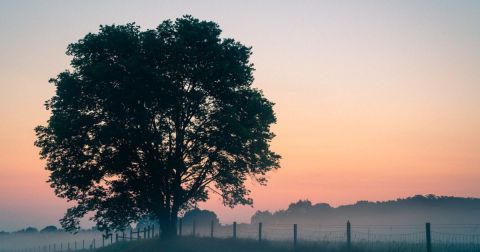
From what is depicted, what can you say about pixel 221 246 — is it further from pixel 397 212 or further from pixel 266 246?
pixel 397 212

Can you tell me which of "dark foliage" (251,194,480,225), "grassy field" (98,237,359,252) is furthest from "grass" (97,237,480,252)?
"dark foliage" (251,194,480,225)

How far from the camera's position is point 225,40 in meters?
36.8

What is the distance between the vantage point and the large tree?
3456 centimetres

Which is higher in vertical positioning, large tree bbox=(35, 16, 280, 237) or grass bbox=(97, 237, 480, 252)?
large tree bbox=(35, 16, 280, 237)

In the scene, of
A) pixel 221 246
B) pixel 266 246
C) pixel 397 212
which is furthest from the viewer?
pixel 397 212

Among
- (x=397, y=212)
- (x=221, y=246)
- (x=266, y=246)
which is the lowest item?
(x=397, y=212)

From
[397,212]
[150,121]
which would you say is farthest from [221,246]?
[397,212]

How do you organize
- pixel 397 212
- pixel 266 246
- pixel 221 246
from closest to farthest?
pixel 266 246
pixel 221 246
pixel 397 212

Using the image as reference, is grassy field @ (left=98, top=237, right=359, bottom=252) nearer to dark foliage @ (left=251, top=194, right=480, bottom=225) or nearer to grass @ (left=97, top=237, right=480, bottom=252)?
grass @ (left=97, top=237, right=480, bottom=252)

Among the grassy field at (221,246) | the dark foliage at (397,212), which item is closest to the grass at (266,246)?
the grassy field at (221,246)

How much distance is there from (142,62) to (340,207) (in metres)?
126

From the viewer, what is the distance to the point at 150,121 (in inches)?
1431

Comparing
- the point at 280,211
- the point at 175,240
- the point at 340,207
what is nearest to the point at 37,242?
the point at 280,211

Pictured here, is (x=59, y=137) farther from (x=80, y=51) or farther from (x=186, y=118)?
(x=186, y=118)
